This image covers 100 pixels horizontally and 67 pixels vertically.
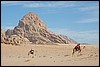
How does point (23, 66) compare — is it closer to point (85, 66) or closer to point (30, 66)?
point (30, 66)

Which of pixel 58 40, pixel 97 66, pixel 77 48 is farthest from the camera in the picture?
pixel 58 40

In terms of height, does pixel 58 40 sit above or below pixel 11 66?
below

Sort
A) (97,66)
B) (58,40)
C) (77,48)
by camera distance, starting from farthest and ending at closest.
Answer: (58,40) < (77,48) < (97,66)

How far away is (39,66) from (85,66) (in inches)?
106

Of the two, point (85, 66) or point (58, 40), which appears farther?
point (58, 40)

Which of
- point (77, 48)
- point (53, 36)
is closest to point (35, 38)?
point (53, 36)

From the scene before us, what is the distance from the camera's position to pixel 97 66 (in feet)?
57.5

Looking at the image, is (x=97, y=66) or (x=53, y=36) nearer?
(x=97, y=66)

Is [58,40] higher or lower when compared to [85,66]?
lower

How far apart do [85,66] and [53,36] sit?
181 m

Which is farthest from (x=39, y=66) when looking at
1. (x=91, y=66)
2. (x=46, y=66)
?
(x=91, y=66)

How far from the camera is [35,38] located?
7785 inches

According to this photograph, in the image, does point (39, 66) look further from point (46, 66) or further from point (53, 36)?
Result: point (53, 36)

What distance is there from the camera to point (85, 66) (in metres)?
17.8
